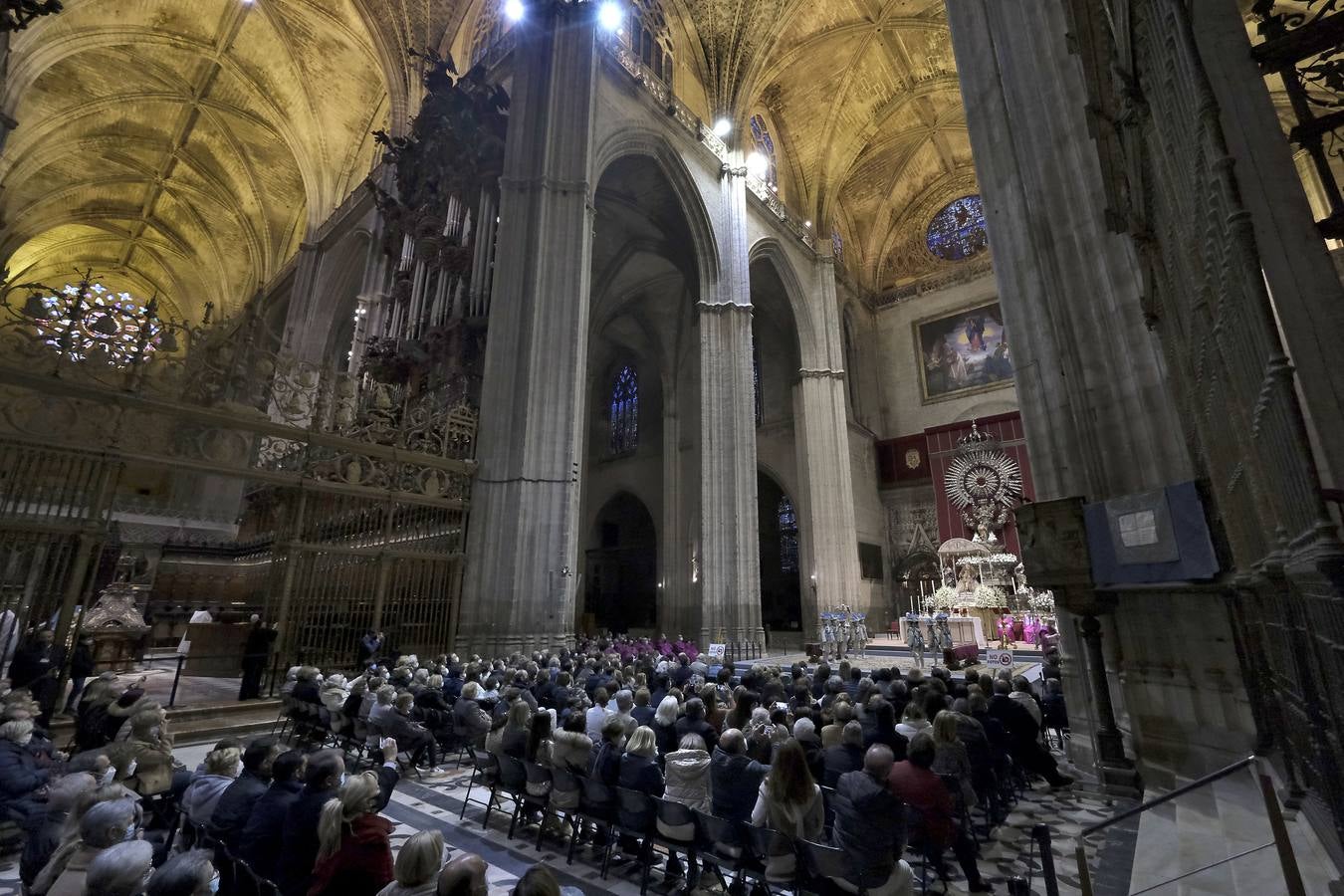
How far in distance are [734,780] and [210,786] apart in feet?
7.47

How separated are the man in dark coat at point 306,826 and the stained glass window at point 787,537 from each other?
18208 mm

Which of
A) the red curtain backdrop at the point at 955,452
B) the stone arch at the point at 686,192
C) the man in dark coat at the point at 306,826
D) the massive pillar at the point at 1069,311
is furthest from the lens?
the red curtain backdrop at the point at 955,452

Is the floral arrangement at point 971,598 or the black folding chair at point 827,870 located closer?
the black folding chair at point 827,870

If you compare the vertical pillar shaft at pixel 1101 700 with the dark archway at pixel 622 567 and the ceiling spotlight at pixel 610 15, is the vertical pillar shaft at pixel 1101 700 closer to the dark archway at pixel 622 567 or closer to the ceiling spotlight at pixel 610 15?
the ceiling spotlight at pixel 610 15

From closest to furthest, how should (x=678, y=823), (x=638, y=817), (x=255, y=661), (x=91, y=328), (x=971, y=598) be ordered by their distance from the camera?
(x=678, y=823), (x=638, y=817), (x=91, y=328), (x=255, y=661), (x=971, y=598)

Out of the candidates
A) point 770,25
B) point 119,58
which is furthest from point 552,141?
point 119,58

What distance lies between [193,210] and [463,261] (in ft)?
65.3

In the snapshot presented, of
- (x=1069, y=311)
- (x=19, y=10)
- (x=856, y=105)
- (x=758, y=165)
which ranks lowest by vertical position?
(x=1069, y=311)

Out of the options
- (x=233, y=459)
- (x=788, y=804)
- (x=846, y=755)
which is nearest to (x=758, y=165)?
(x=233, y=459)

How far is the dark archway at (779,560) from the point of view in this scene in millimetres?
19516

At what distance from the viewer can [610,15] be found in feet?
42.3

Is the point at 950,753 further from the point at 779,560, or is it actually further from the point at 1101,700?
the point at 779,560

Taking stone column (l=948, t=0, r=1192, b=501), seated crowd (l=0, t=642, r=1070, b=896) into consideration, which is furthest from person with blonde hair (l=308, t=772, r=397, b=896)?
stone column (l=948, t=0, r=1192, b=501)

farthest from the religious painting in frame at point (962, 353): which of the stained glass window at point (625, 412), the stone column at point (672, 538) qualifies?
the stained glass window at point (625, 412)
